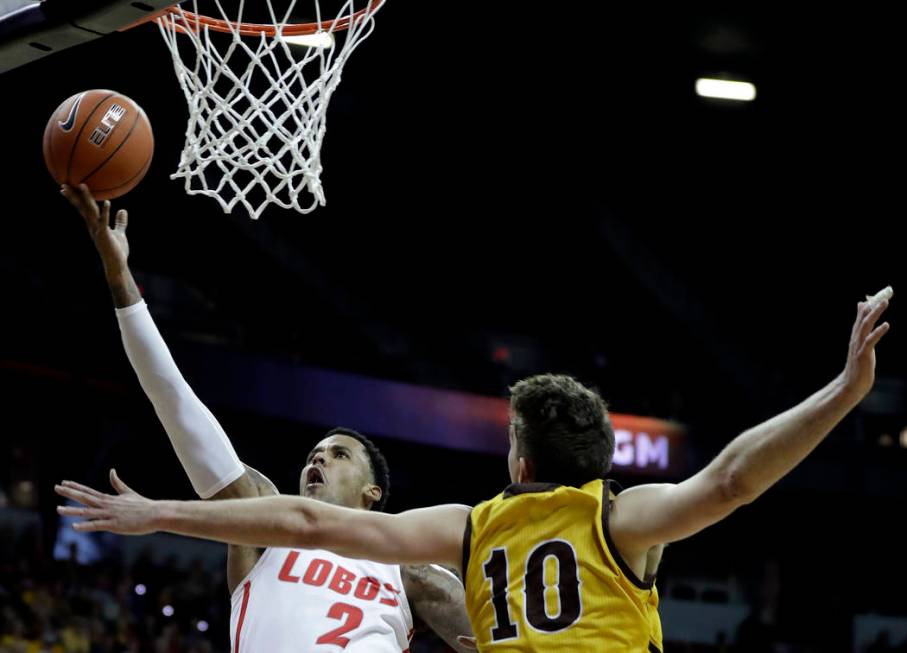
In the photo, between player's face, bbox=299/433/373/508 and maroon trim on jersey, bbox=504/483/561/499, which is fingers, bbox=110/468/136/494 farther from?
player's face, bbox=299/433/373/508

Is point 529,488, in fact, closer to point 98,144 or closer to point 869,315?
point 869,315

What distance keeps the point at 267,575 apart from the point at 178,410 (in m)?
0.53

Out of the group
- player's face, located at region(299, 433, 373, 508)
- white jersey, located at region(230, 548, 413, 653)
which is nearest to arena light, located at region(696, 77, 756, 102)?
player's face, located at region(299, 433, 373, 508)

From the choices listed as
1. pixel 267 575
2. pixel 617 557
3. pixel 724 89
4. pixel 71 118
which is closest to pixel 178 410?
pixel 267 575

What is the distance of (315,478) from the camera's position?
3.83 meters

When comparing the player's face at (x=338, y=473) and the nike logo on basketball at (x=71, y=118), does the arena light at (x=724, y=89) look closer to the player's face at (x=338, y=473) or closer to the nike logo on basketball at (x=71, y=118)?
the player's face at (x=338, y=473)

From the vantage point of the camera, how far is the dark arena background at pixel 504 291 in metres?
10.4

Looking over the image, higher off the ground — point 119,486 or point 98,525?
point 119,486

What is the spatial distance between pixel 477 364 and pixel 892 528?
19.0ft

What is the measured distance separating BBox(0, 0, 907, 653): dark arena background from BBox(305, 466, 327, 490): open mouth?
20.0ft

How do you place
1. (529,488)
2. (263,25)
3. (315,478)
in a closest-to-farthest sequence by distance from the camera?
(529,488) → (315,478) → (263,25)

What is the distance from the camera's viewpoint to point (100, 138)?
11.7ft

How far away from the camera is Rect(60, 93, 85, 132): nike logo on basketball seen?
11.8 ft

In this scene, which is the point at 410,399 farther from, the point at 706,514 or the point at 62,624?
the point at 706,514
